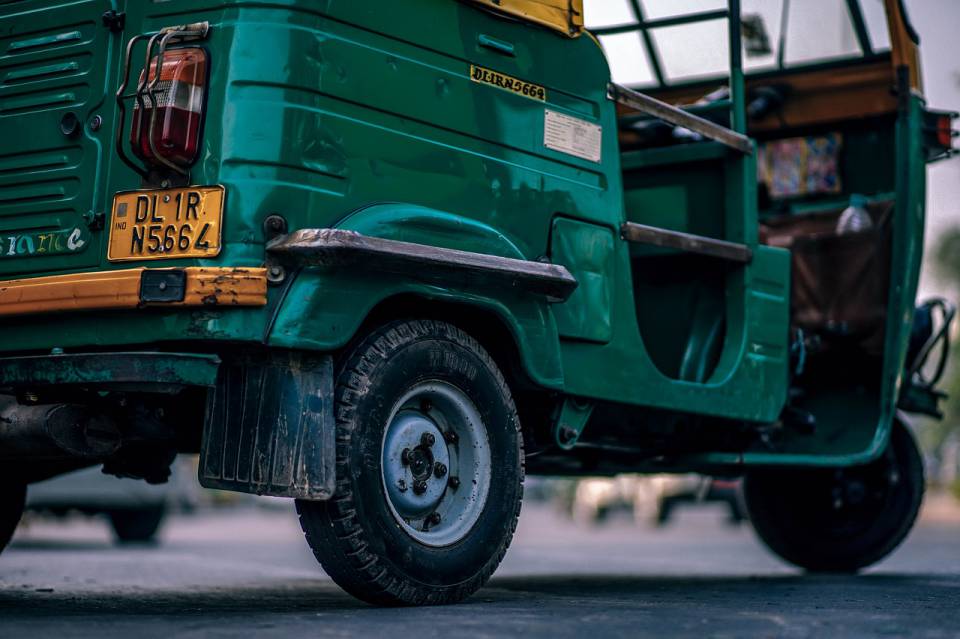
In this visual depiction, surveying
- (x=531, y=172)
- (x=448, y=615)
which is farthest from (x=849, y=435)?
(x=448, y=615)

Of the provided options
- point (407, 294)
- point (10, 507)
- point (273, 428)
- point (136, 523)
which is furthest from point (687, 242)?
point (136, 523)

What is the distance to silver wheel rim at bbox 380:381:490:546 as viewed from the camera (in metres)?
4.55

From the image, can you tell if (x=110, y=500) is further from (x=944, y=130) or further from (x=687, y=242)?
(x=944, y=130)

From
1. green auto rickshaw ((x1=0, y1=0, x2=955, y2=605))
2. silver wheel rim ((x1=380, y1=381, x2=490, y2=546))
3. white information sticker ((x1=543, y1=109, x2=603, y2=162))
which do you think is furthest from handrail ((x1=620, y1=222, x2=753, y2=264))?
silver wheel rim ((x1=380, y1=381, x2=490, y2=546))

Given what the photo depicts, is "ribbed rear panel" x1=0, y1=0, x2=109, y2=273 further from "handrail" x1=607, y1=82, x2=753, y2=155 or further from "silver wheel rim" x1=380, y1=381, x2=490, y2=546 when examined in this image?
"handrail" x1=607, y1=82, x2=753, y2=155

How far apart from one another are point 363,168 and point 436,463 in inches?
39.8

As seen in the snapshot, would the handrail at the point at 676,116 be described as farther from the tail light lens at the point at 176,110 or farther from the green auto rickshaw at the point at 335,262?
the tail light lens at the point at 176,110

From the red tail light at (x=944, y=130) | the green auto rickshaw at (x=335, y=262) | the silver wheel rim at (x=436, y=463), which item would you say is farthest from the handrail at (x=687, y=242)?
the red tail light at (x=944, y=130)

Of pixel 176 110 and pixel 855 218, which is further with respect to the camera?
pixel 855 218

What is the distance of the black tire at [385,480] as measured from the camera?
4332 mm

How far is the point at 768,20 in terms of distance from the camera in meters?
7.46

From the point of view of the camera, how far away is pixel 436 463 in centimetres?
466

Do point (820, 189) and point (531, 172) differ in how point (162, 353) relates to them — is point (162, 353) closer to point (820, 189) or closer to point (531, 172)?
point (531, 172)

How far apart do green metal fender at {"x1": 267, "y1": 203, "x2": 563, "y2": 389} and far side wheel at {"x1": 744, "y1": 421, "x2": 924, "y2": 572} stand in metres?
2.87
